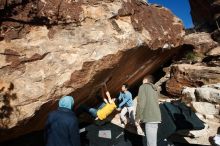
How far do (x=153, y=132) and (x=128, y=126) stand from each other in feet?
8.83

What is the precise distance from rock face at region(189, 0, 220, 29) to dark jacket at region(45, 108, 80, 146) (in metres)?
19.9

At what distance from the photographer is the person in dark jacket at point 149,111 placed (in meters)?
5.95

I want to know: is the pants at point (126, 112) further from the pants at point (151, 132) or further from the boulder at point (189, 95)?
the boulder at point (189, 95)

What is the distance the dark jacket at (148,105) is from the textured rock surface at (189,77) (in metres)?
6.97

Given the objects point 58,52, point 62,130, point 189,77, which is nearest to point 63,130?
point 62,130

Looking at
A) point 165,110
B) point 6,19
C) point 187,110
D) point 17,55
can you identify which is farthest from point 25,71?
point 187,110

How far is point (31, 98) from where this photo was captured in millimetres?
5961

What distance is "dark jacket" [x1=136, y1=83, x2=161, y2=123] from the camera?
5949 mm

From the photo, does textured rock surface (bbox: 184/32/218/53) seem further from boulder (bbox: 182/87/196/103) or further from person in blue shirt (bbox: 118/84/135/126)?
person in blue shirt (bbox: 118/84/135/126)

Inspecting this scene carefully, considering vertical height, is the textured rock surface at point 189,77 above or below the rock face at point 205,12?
below

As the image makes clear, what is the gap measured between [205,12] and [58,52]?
71.3 ft

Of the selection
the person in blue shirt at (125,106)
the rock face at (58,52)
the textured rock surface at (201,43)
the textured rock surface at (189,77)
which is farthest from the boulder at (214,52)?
the person in blue shirt at (125,106)

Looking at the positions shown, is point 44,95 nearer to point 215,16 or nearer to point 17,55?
point 17,55

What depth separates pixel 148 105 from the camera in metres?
5.98
